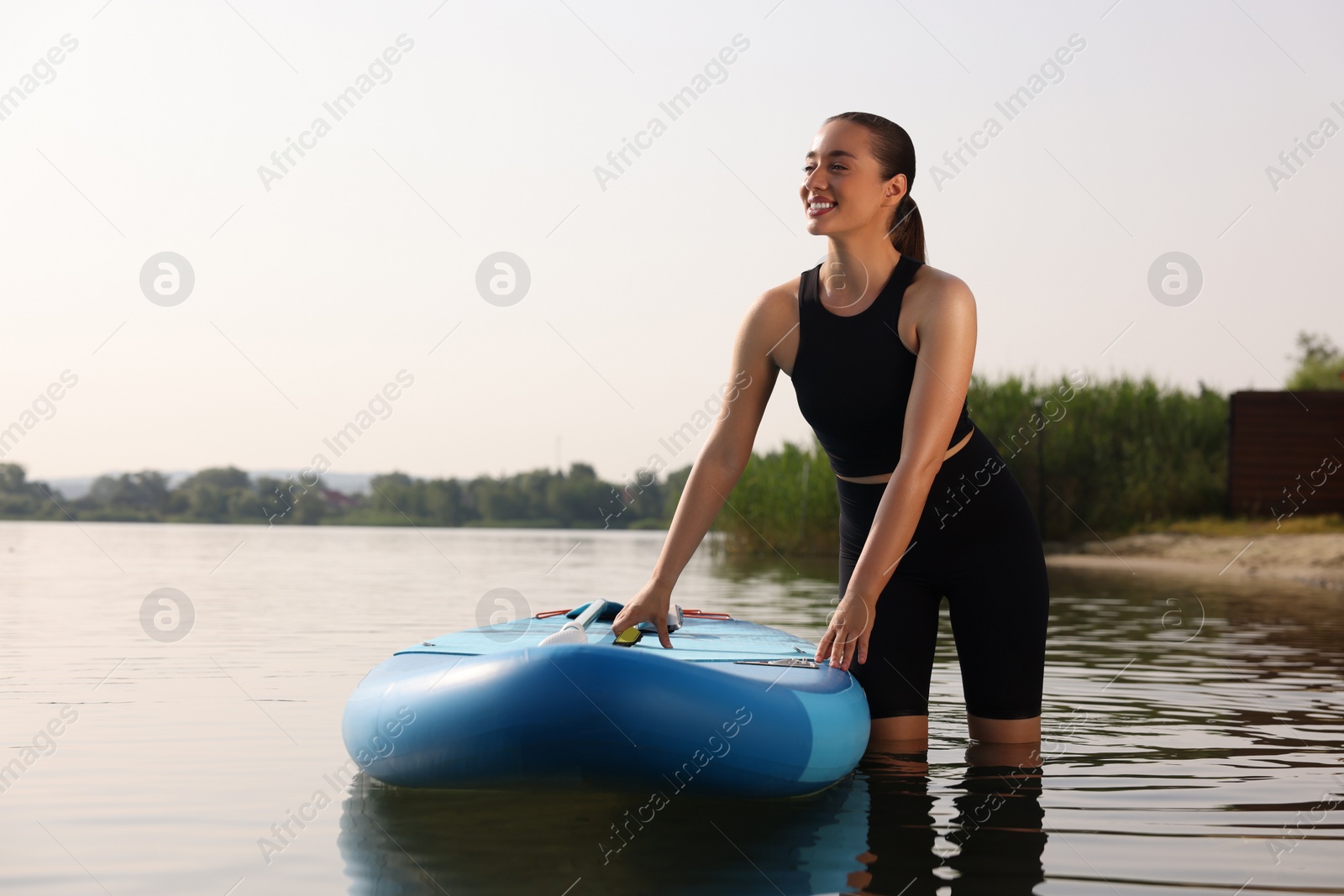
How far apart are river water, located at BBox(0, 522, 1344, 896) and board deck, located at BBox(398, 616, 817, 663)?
16.2 inches

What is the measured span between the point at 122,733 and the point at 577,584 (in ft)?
28.9

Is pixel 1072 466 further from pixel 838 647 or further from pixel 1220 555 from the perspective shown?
pixel 838 647

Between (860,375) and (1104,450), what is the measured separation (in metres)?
22.5

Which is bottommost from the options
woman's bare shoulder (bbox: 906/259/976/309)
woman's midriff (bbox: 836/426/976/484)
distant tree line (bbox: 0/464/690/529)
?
distant tree line (bbox: 0/464/690/529)

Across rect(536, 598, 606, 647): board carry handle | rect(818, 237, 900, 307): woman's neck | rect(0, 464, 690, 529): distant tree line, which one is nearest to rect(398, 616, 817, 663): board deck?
rect(536, 598, 606, 647): board carry handle

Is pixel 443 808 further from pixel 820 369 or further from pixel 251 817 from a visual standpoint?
pixel 820 369

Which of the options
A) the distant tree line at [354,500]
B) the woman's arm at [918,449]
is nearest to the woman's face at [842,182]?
the woman's arm at [918,449]

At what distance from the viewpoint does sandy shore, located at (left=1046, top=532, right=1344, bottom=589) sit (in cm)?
1658

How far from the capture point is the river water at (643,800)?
2.85 m

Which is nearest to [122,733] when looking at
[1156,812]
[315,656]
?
[315,656]

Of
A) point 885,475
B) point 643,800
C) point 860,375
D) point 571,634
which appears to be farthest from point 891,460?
point 643,800

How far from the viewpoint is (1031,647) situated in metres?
3.31

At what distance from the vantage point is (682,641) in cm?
399

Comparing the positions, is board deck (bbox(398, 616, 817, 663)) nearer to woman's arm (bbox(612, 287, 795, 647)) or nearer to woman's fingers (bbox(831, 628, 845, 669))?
woman's arm (bbox(612, 287, 795, 647))
